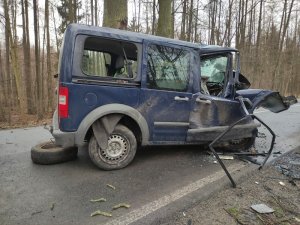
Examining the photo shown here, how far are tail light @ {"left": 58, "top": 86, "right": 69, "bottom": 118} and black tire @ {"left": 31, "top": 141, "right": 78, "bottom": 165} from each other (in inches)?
31.9

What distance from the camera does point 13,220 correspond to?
2795mm

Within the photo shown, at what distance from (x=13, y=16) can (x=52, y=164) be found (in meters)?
17.0

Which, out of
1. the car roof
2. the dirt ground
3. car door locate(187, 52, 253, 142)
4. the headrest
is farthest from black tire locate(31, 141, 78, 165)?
the dirt ground

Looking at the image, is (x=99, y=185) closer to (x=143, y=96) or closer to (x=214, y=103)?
(x=143, y=96)

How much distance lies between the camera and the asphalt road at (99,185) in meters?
2.96

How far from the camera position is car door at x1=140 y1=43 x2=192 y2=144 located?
450 cm

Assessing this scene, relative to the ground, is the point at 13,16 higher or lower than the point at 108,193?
higher

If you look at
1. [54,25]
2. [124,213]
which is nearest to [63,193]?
[124,213]

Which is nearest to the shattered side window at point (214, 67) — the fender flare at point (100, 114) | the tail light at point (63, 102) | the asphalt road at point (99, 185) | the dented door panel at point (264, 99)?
the dented door panel at point (264, 99)

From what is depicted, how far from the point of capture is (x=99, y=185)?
3746 mm

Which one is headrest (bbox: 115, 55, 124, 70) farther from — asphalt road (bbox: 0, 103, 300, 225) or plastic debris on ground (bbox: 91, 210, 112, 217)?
plastic debris on ground (bbox: 91, 210, 112, 217)

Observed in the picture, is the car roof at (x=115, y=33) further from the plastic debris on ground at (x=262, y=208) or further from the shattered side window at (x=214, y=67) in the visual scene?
the plastic debris on ground at (x=262, y=208)

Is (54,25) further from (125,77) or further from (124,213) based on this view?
(124,213)

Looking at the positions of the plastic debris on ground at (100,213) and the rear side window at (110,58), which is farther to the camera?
the rear side window at (110,58)
